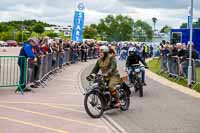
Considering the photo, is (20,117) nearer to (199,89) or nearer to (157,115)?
(157,115)

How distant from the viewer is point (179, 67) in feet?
75.2

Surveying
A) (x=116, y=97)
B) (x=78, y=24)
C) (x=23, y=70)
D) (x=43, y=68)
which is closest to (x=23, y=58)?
(x=23, y=70)

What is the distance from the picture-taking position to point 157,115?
12.8 metres

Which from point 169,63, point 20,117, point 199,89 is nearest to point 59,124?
point 20,117

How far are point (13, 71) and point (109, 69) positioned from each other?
8717 mm

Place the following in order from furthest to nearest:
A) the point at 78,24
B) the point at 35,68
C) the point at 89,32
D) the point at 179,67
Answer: the point at 89,32, the point at 78,24, the point at 179,67, the point at 35,68

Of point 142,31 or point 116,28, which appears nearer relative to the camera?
point 116,28

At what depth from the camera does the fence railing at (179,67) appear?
20.9 metres

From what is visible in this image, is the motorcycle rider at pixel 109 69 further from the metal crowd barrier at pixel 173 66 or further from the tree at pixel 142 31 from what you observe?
the tree at pixel 142 31

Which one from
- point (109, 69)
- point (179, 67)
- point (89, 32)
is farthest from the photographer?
point (89, 32)

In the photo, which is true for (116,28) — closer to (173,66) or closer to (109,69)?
(173,66)

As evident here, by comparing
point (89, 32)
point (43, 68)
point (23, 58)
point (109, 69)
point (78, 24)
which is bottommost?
point (43, 68)

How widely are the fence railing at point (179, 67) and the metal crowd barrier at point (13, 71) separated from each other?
7297mm

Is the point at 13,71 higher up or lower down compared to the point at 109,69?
lower down
